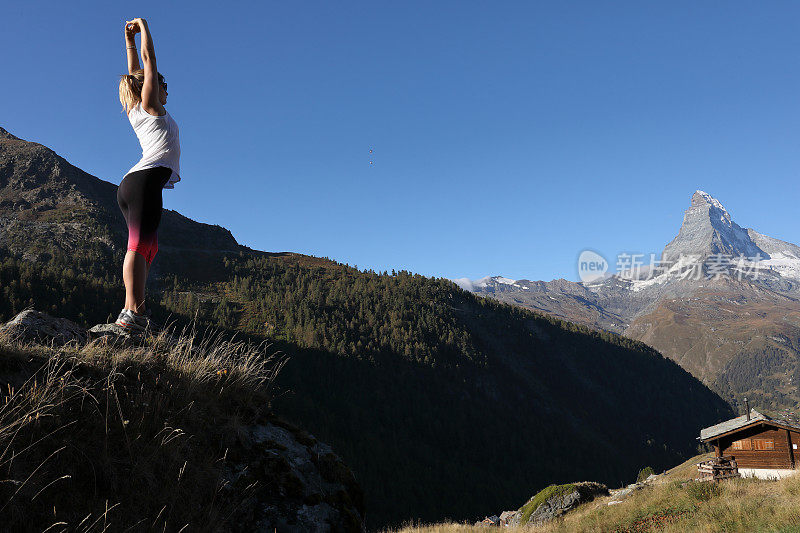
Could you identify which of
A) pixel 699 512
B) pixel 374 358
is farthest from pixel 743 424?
pixel 374 358

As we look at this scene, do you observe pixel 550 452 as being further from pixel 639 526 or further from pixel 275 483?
pixel 275 483

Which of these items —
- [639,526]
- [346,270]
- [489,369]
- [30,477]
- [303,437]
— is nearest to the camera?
[30,477]

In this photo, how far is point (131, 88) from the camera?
487cm

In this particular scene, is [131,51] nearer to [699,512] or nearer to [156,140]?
[156,140]

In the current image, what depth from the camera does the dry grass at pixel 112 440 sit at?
7.53 ft

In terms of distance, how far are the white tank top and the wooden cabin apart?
4238 cm

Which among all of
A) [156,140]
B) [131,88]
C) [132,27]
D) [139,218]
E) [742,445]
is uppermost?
[132,27]

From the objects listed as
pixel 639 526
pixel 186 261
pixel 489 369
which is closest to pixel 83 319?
pixel 186 261

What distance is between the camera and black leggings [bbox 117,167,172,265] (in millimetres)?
4695

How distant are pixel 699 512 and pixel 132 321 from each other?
2031cm

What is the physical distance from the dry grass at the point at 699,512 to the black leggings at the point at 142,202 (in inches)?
532

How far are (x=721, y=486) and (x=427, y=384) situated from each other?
137 m

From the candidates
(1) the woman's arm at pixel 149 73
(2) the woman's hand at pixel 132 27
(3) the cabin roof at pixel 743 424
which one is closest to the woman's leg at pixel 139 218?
(1) the woman's arm at pixel 149 73

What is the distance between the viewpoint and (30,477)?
2193mm
